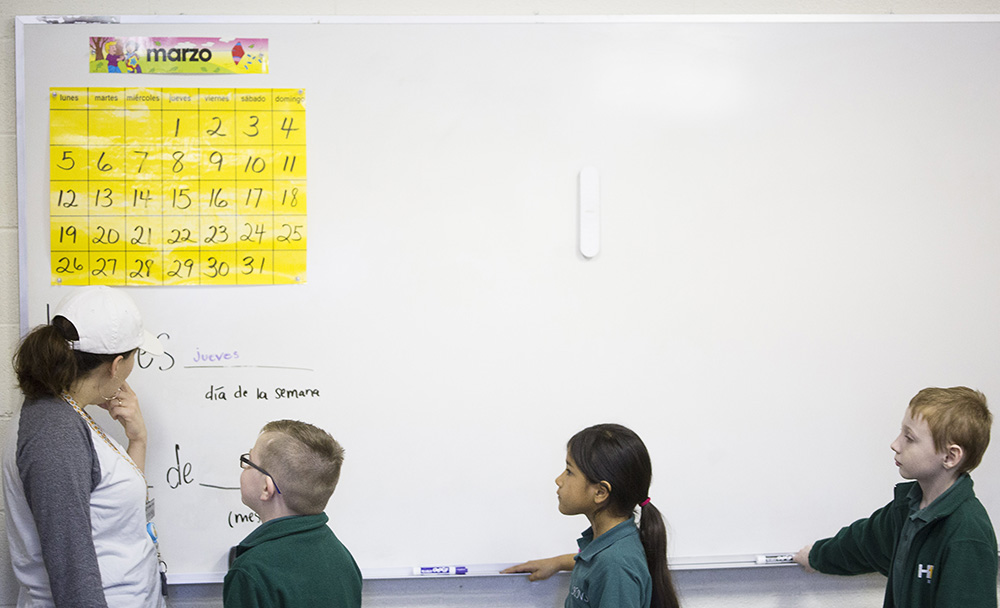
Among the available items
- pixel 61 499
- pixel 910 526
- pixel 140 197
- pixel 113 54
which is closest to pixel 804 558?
pixel 910 526

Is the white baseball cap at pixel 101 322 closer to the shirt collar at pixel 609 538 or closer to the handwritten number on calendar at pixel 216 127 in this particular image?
the handwritten number on calendar at pixel 216 127

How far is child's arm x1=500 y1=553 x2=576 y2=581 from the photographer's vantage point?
1827 millimetres

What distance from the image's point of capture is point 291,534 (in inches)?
51.3

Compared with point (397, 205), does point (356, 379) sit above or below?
below

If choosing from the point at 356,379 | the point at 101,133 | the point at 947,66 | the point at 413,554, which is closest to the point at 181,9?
the point at 101,133

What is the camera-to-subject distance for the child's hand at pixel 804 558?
1.83 meters

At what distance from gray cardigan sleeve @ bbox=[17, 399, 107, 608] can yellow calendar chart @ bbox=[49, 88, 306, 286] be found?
52 cm

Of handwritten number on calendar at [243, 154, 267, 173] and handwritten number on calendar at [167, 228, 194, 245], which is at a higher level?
handwritten number on calendar at [243, 154, 267, 173]

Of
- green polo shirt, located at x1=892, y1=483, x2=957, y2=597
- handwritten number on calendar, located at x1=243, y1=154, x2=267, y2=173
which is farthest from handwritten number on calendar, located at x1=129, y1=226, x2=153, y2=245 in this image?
green polo shirt, located at x1=892, y1=483, x2=957, y2=597

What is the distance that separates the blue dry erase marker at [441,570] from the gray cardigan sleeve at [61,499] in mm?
722

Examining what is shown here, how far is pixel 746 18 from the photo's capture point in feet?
6.15

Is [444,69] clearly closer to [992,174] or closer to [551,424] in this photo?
[551,424]

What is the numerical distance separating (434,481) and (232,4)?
1.28 metres

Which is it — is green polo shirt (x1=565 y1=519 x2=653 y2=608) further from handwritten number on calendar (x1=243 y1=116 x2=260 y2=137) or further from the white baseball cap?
handwritten number on calendar (x1=243 y1=116 x2=260 y2=137)
